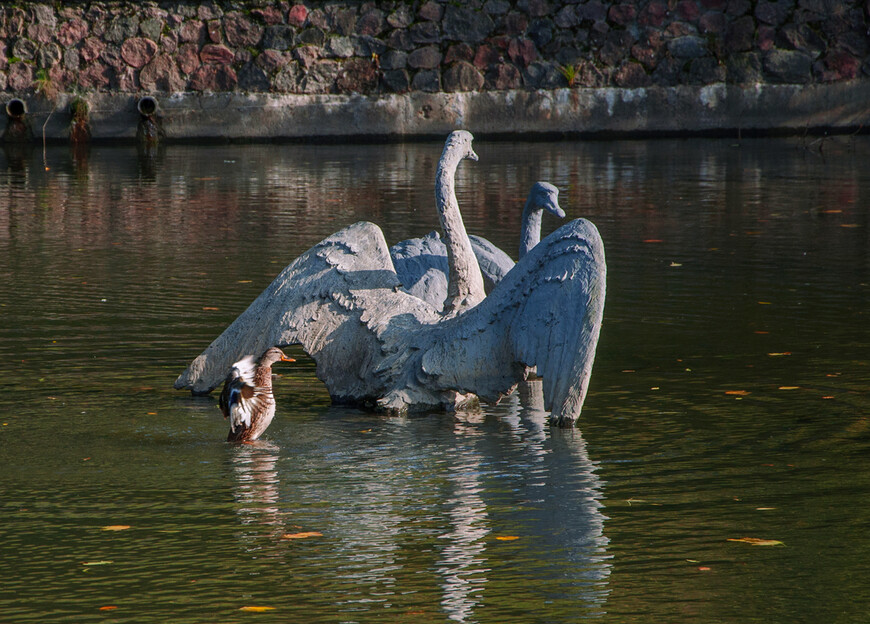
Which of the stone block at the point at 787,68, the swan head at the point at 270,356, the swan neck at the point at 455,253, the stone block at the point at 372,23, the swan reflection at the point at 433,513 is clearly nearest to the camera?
the swan reflection at the point at 433,513

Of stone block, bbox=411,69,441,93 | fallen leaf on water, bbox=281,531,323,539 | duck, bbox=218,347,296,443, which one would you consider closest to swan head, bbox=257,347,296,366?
duck, bbox=218,347,296,443

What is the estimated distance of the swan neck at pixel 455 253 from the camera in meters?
7.83

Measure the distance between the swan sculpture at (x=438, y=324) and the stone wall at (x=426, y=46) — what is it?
17166mm

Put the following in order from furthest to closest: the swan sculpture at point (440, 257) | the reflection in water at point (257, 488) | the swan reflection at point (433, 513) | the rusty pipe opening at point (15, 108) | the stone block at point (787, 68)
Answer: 1. the stone block at point (787, 68)
2. the rusty pipe opening at point (15, 108)
3. the swan sculpture at point (440, 257)
4. the reflection in water at point (257, 488)
5. the swan reflection at point (433, 513)

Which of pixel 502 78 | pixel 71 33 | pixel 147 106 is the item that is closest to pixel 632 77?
pixel 502 78

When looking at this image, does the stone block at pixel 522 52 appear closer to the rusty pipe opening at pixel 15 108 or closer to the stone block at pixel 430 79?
the stone block at pixel 430 79

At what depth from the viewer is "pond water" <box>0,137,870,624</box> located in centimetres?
470

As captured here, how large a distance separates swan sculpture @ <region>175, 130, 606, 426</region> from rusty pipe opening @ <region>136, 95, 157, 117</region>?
17.5m

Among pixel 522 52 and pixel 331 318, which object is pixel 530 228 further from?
pixel 522 52

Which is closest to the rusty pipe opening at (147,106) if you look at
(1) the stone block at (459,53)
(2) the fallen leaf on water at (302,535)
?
(1) the stone block at (459,53)

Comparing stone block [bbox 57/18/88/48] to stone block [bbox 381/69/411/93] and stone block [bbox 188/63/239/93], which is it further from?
stone block [bbox 381/69/411/93]

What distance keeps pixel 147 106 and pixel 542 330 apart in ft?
63.5

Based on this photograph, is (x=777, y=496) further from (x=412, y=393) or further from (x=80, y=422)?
(x=80, y=422)

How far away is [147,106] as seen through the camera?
81.8 feet
